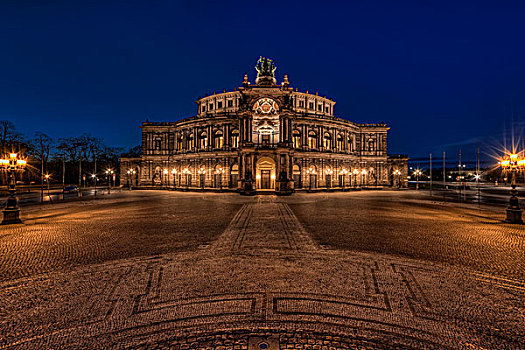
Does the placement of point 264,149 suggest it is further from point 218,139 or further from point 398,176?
point 398,176

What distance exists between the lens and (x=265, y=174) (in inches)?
1527

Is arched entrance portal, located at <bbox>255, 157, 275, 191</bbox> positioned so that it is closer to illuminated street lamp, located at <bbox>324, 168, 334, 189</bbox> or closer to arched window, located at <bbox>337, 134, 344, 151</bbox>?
illuminated street lamp, located at <bbox>324, 168, 334, 189</bbox>

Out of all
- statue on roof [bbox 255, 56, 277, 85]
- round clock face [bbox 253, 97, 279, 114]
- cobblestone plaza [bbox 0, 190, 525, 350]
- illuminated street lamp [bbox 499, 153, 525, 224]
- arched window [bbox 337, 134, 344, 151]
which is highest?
statue on roof [bbox 255, 56, 277, 85]

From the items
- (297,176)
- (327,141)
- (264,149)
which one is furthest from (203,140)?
(327,141)

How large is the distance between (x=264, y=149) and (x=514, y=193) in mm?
26639

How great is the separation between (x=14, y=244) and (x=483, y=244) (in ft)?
65.0

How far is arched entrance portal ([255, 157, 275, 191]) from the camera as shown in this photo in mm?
38344

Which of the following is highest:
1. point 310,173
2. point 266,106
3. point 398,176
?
point 266,106

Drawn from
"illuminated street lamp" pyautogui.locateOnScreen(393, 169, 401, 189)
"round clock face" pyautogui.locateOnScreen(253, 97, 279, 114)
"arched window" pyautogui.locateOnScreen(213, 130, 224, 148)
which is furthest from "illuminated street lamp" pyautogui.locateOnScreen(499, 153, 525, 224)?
"arched window" pyautogui.locateOnScreen(213, 130, 224, 148)

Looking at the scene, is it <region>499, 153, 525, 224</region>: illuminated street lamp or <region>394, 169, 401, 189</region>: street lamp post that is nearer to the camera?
<region>499, 153, 525, 224</region>: illuminated street lamp

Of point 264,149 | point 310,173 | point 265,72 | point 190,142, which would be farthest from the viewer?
point 190,142

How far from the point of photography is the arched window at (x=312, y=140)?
1630 inches

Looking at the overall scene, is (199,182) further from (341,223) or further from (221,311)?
(221,311)

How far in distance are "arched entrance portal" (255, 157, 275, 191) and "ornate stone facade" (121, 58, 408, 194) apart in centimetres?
18
